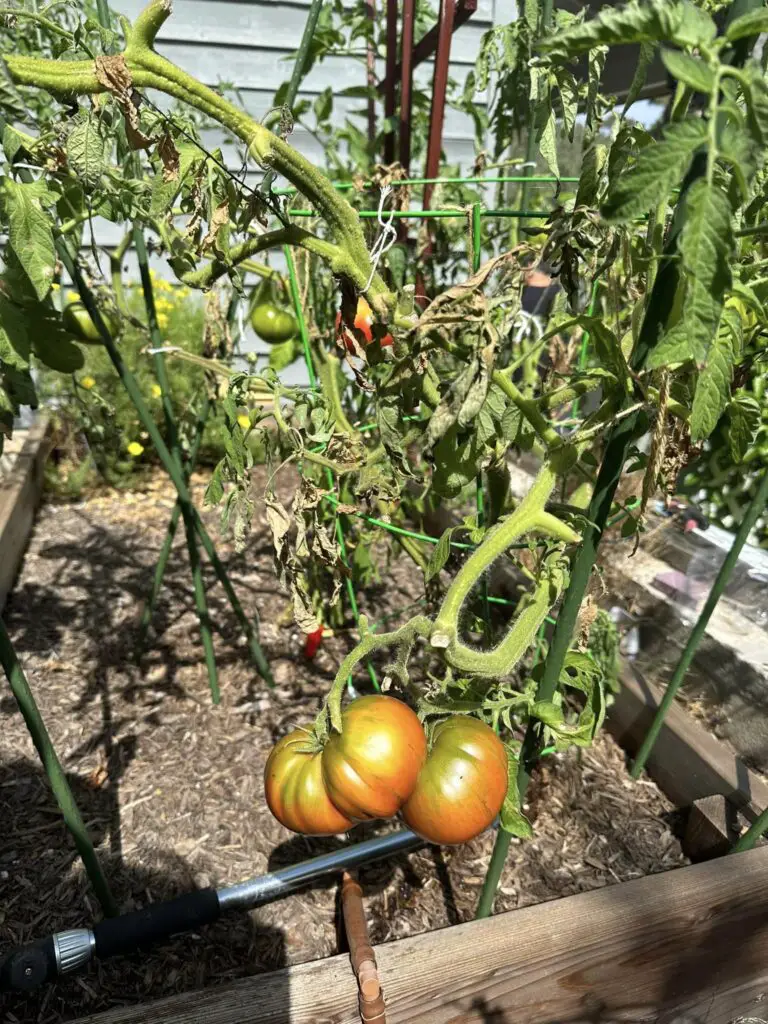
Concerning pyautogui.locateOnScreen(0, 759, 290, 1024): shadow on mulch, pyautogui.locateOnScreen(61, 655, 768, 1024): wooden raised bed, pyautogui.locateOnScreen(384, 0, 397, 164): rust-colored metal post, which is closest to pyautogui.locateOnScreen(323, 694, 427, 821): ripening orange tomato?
pyautogui.locateOnScreen(61, 655, 768, 1024): wooden raised bed

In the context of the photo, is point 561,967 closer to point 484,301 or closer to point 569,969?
point 569,969

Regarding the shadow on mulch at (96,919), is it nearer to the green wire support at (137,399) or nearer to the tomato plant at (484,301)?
the green wire support at (137,399)

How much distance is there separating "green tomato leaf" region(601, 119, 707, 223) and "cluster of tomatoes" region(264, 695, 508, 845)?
0.60 metres

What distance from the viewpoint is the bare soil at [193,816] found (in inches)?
54.6

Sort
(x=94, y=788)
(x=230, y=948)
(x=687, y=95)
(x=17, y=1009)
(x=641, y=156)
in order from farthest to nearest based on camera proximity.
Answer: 1. (x=94, y=788)
2. (x=230, y=948)
3. (x=17, y=1009)
4. (x=687, y=95)
5. (x=641, y=156)

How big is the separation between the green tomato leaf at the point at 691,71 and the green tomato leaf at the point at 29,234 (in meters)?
0.62

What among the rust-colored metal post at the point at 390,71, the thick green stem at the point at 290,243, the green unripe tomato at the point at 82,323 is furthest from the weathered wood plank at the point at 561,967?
the rust-colored metal post at the point at 390,71

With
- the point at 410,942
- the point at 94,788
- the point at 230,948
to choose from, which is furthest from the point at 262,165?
the point at 94,788

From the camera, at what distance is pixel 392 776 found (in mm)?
792

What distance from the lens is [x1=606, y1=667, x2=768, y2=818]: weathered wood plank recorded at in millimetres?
1525

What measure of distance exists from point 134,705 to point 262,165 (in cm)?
165

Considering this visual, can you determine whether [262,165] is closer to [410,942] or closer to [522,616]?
[522,616]

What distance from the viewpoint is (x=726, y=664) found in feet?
5.92

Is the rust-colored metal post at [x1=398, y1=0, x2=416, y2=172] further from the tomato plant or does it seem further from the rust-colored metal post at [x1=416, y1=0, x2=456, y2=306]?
the tomato plant
